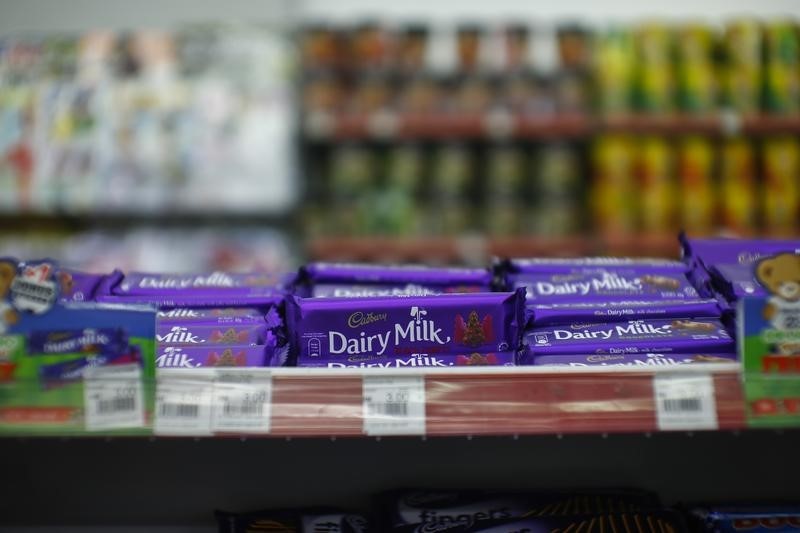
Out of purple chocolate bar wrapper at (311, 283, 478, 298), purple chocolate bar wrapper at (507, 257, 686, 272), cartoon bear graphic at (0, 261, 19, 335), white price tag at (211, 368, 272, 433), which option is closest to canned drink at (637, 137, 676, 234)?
purple chocolate bar wrapper at (507, 257, 686, 272)

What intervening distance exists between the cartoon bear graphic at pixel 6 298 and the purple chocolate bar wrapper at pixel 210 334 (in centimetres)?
17

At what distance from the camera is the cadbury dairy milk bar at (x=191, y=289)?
1.06 m

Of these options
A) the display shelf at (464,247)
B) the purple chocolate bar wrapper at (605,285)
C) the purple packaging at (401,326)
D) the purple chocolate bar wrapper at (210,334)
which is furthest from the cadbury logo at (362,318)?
the display shelf at (464,247)

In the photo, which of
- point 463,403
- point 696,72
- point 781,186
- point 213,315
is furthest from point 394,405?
point 781,186

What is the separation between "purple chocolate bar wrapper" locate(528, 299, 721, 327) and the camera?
992 mm

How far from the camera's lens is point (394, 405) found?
32.6 inches

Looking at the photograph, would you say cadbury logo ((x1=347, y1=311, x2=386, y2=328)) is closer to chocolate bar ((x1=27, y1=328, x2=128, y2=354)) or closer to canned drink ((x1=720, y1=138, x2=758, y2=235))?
chocolate bar ((x1=27, y1=328, x2=128, y2=354))

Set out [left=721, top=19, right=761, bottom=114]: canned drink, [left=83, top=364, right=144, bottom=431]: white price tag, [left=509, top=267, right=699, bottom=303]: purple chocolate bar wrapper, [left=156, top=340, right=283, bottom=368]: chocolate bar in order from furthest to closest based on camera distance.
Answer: [left=721, top=19, right=761, bottom=114]: canned drink < [left=509, top=267, right=699, bottom=303]: purple chocolate bar wrapper < [left=156, top=340, right=283, bottom=368]: chocolate bar < [left=83, top=364, right=144, bottom=431]: white price tag

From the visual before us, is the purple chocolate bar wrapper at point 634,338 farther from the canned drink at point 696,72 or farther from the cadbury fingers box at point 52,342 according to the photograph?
the canned drink at point 696,72

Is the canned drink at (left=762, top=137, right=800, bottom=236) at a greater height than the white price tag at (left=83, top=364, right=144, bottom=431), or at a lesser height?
greater

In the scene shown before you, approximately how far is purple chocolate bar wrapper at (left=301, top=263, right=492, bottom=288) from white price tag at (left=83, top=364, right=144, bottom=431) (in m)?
0.36

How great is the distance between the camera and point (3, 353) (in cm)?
83

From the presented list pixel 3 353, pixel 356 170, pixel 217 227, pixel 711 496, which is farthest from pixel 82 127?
pixel 711 496

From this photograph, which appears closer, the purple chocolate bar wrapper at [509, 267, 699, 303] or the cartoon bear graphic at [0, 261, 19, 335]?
the cartoon bear graphic at [0, 261, 19, 335]
